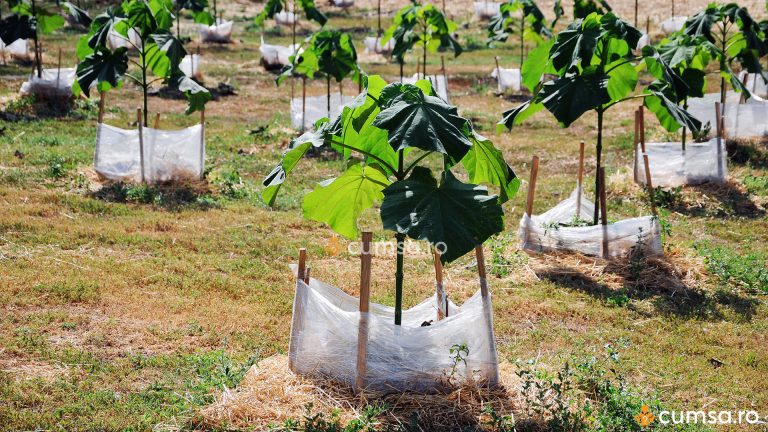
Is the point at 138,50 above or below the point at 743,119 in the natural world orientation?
above

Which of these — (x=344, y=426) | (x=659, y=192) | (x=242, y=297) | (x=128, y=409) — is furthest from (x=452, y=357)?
(x=659, y=192)

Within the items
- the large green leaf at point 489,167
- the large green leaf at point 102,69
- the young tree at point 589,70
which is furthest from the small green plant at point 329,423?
the large green leaf at point 102,69

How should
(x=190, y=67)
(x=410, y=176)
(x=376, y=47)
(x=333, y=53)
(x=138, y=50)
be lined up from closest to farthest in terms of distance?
A: (x=410, y=176) < (x=138, y=50) < (x=333, y=53) < (x=190, y=67) < (x=376, y=47)

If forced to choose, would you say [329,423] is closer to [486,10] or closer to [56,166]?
[56,166]

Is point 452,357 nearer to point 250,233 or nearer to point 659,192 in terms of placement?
point 250,233

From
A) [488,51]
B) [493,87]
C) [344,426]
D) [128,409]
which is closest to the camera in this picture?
[344,426]

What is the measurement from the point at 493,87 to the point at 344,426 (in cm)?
1481

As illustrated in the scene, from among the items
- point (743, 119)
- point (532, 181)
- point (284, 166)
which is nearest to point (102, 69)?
point (532, 181)

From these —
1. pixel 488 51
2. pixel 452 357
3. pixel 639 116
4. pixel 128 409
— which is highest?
pixel 488 51

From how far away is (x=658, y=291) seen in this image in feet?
23.3

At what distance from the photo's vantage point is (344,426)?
4.38 m

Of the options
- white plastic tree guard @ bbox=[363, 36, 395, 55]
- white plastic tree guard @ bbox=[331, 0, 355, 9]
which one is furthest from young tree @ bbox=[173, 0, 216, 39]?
white plastic tree guard @ bbox=[331, 0, 355, 9]

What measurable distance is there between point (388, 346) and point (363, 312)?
9.8 inches

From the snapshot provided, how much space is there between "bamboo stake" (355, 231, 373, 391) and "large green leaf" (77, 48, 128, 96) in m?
6.04
